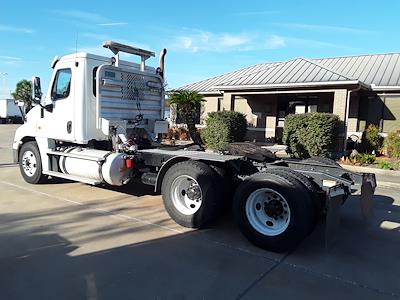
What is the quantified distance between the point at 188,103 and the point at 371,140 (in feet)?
28.8

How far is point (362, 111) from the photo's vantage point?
1791 centimetres

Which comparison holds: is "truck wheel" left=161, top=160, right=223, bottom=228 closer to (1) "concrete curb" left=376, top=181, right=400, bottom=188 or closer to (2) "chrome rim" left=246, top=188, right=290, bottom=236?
(2) "chrome rim" left=246, top=188, right=290, bottom=236

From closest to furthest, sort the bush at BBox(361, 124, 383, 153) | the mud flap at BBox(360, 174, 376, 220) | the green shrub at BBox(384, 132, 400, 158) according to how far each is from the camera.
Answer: the mud flap at BBox(360, 174, 376, 220), the green shrub at BBox(384, 132, 400, 158), the bush at BBox(361, 124, 383, 153)

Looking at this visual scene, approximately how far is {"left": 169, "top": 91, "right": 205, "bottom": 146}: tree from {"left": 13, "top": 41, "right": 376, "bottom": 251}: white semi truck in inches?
399

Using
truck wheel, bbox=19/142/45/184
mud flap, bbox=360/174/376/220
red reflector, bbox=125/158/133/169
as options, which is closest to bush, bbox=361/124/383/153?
mud flap, bbox=360/174/376/220

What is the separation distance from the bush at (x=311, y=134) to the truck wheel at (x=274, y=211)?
29.6ft

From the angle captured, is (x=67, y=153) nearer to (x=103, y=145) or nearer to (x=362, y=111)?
(x=103, y=145)

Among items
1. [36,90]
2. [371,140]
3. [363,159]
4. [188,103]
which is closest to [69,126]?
[36,90]

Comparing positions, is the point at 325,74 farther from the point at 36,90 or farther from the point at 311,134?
the point at 36,90

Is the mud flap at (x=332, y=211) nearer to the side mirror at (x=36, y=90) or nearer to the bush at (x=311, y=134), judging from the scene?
the side mirror at (x=36, y=90)

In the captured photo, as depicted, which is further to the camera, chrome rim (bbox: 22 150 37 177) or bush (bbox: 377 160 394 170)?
bush (bbox: 377 160 394 170)

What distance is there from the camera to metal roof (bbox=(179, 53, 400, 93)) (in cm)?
1596

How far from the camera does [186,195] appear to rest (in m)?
5.89

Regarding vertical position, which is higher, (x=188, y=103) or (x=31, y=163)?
(x=188, y=103)
